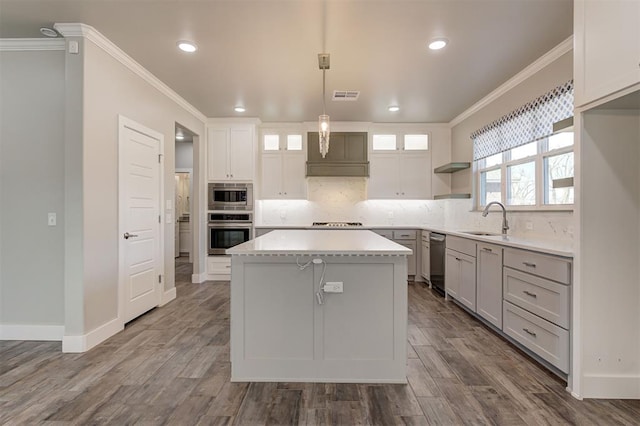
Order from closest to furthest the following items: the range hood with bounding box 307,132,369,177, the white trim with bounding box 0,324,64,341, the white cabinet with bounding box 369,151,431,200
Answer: the white trim with bounding box 0,324,64,341, the range hood with bounding box 307,132,369,177, the white cabinet with bounding box 369,151,431,200

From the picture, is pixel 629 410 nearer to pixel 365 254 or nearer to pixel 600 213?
pixel 600 213

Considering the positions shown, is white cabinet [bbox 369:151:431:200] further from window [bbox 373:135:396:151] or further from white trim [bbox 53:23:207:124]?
white trim [bbox 53:23:207:124]

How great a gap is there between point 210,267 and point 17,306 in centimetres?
258

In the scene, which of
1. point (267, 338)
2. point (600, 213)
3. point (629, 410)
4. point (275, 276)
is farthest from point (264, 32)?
point (629, 410)

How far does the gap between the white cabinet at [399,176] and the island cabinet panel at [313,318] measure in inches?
139

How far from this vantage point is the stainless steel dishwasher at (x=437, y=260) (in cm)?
439

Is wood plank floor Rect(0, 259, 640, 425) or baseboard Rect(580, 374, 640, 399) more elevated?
baseboard Rect(580, 374, 640, 399)

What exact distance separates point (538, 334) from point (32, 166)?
450cm

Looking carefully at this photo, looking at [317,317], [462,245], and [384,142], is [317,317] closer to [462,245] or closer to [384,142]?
[462,245]

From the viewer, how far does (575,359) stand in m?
2.07

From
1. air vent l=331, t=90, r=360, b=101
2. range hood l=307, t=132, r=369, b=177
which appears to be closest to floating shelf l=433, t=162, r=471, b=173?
range hood l=307, t=132, r=369, b=177

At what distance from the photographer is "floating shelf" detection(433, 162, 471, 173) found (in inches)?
191

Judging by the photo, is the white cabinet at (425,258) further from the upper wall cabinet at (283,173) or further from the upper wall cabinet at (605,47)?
the upper wall cabinet at (605,47)

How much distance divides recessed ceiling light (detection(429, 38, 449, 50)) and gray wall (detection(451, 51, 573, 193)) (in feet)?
3.62
